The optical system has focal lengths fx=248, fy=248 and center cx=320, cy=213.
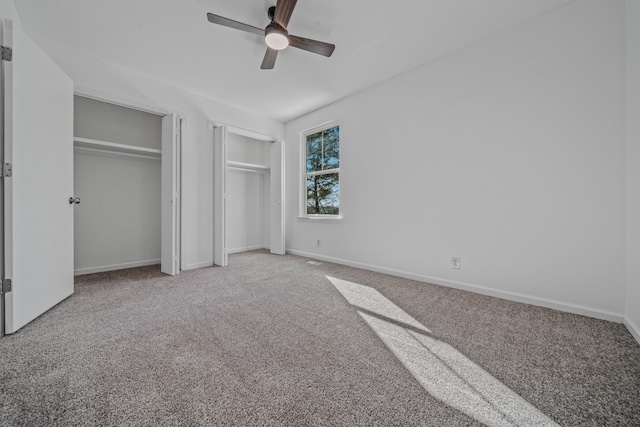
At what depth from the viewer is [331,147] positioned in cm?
425

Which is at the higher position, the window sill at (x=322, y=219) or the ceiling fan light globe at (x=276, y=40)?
the ceiling fan light globe at (x=276, y=40)

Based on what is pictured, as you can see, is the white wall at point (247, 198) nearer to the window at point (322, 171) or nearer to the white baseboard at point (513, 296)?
the window at point (322, 171)

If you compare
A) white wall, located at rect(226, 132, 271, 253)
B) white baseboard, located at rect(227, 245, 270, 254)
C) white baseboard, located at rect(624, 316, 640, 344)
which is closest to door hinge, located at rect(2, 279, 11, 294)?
white wall, located at rect(226, 132, 271, 253)

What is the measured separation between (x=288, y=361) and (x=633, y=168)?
9.03 feet

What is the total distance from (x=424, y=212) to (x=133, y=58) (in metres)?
3.91

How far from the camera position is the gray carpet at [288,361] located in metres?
1.04

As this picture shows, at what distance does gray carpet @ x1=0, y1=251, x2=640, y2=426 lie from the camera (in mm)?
1045

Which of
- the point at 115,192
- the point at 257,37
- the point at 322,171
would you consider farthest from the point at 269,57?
Answer: the point at 115,192

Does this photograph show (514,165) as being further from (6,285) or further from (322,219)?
(6,285)

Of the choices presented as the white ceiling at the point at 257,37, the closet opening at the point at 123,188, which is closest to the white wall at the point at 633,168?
the white ceiling at the point at 257,37

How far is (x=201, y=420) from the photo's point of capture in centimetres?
100

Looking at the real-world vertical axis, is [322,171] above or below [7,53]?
below

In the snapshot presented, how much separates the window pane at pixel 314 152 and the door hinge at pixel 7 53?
11.4ft

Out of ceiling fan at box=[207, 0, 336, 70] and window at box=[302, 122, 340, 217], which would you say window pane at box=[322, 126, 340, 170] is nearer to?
window at box=[302, 122, 340, 217]
